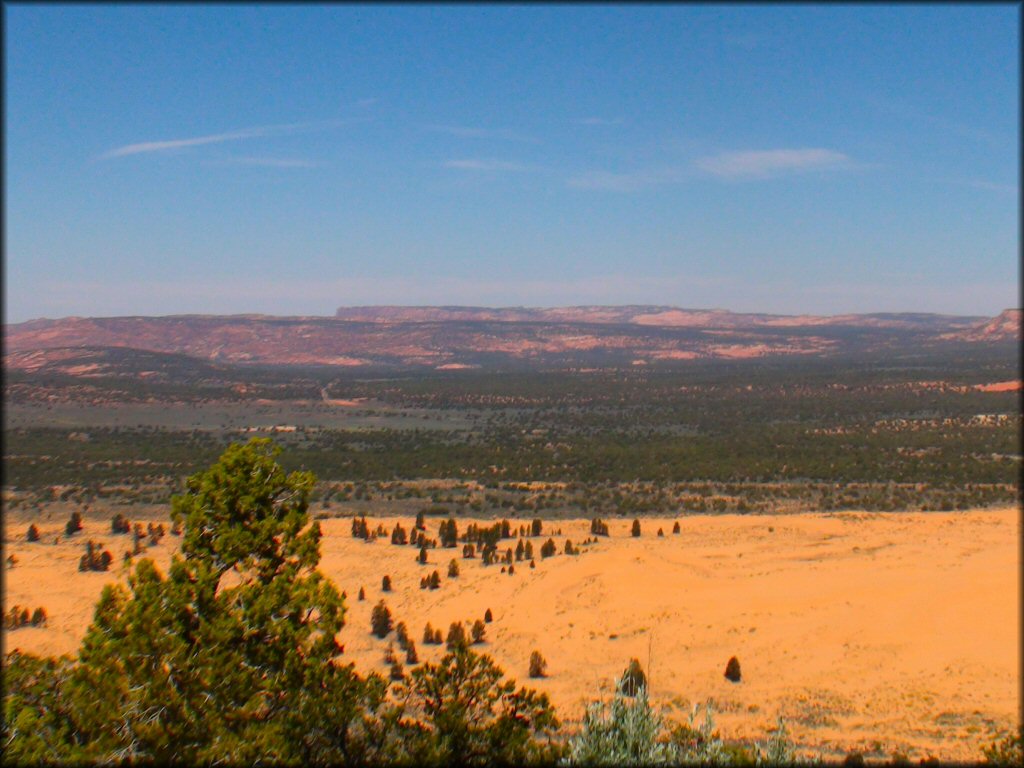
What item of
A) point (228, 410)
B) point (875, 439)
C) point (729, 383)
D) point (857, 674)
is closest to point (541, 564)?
point (857, 674)

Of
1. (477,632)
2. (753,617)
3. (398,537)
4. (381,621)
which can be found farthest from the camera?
(398,537)

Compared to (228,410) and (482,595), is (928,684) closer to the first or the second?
(482,595)

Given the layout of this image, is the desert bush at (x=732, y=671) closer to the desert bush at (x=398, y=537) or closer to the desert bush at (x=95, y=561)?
the desert bush at (x=398, y=537)

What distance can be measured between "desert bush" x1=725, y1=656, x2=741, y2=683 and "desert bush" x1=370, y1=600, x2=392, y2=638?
27.6 ft

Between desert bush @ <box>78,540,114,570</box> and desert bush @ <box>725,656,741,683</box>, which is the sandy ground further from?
desert bush @ <box>78,540,114,570</box>

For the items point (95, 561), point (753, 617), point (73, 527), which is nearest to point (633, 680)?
point (753, 617)

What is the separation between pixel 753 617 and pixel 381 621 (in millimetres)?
9714

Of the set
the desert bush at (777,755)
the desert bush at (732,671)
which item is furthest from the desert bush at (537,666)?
the desert bush at (777,755)

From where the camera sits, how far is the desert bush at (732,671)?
15.6 m

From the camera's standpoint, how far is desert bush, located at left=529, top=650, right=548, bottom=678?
16.0 metres

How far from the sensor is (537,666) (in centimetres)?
1600

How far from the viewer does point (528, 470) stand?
148 feet

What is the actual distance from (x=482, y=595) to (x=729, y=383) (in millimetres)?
81467

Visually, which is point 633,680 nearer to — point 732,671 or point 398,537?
point 732,671
